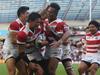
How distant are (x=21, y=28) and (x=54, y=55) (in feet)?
3.47

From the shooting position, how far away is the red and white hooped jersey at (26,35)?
8.18 m

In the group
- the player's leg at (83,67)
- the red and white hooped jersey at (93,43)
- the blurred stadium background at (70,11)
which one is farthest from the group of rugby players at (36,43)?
the blurred stadium background at (70,11)

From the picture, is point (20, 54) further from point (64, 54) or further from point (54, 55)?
point (64, 54)

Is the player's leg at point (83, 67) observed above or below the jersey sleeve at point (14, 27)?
below

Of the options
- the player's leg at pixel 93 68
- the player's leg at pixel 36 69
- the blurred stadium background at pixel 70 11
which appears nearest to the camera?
the player's leg at pixel 36 69

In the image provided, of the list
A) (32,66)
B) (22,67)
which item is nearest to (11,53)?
(22,67)

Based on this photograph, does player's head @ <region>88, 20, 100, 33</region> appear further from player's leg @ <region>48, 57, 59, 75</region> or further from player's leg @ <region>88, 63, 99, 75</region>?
player's leg @ <region>48, 57, 59, 75</region>

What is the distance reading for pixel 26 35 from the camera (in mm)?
8188

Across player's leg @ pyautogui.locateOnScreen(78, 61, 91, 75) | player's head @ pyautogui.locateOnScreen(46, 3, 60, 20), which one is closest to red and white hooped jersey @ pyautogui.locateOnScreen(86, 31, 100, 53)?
player's leg @ pyautogui.locateOnScreen(78, 61, 91, 75)

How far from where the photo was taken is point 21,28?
857 centimetres

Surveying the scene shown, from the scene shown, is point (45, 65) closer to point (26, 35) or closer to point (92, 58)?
point (26, 35)

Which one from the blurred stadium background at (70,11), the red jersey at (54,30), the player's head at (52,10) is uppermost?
the player's head at (52,10)

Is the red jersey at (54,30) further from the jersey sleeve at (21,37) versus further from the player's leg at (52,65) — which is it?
the jersey sleeve at (21,37)

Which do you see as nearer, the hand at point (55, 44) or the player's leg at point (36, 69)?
the player's leg at point (36, 69)
